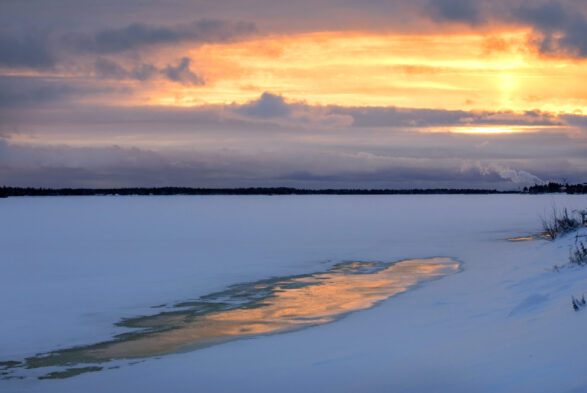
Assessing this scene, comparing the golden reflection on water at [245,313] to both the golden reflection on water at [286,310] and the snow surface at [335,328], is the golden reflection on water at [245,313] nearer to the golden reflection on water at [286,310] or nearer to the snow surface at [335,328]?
the golden reflection on water at [286,310]

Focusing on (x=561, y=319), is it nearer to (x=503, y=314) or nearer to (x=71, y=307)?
(x=503, y=314)

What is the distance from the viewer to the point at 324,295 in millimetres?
11523

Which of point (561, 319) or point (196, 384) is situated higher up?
point (561, 319)

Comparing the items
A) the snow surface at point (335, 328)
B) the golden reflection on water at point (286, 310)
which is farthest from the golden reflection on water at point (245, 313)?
the snow surface at point (335, 328)

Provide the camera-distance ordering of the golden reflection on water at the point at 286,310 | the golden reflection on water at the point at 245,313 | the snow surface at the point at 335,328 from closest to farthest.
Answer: the snow surface at the point at 335,328
the golden reflection on water at the point at 245,313
the golden reflection on water at the point at 286,310

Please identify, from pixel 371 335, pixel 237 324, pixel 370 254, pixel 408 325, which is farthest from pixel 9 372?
pixel 370 254

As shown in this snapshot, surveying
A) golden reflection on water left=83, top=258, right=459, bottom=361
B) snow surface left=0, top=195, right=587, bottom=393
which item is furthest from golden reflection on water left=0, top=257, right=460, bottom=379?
snow surface left=0, top=195, right=587, bottom=393

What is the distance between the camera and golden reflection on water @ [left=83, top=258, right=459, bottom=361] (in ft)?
26.9

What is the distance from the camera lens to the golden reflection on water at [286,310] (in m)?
8.20

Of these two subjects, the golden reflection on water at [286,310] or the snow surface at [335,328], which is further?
the golden reflection on water at [286,310]

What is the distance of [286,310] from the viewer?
10156 millimetres

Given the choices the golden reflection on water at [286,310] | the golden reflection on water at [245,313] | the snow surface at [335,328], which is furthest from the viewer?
the golden reflection on water at [286,310]

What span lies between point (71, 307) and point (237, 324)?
136 inches

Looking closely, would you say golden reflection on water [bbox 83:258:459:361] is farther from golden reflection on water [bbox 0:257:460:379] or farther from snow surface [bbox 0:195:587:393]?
snow surface [bbox 0:195:587:393]
